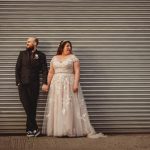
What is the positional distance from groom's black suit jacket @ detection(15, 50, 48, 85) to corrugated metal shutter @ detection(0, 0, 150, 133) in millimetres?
428

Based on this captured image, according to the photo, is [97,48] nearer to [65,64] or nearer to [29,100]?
[65,64]

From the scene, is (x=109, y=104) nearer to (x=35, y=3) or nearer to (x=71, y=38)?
(x=71, y=38)

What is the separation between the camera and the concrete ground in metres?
6.78

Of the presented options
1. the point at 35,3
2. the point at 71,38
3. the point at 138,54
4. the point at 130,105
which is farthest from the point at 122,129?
the point at 35,3

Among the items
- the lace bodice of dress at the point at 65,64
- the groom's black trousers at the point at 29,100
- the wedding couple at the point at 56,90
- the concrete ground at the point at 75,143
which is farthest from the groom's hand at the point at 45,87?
the concrete ground at the point at 75,143

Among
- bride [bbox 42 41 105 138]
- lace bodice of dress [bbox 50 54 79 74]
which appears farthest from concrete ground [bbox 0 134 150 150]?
lace bodice of dress [bbox 50 54 79 74]

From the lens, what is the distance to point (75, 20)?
7988mm

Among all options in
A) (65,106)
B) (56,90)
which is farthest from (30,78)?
(65,106)

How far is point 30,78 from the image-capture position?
7.41 m

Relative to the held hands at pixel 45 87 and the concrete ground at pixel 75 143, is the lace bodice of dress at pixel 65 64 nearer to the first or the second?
the held hands at pixel 45 87

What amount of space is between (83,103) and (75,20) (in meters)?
1.65

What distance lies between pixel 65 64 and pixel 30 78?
2.23ft

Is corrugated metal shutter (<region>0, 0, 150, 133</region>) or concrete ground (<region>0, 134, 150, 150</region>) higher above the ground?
corrugated metal shutter (<region>0, 0, 150, 133</region>)

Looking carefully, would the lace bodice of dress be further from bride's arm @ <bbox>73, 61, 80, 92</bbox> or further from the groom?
the groom
